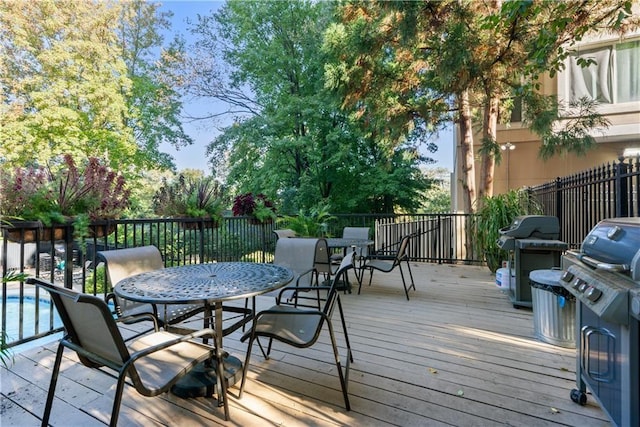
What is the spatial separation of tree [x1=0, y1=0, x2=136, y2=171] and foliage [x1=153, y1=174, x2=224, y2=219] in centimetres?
854

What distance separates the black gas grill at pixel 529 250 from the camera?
3.49 meters

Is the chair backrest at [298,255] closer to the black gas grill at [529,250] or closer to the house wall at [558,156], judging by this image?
the black gas grill at [529,250]

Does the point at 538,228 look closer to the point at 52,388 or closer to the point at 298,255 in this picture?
the point at 298,255

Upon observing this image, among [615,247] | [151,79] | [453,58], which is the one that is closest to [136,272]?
[615,247]

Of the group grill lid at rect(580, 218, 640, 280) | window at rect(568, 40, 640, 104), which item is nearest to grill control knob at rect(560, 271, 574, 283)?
grill lid at rect(580, 218, 640, 280)

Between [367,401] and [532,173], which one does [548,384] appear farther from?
[532,173]

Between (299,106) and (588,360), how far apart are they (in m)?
10.3

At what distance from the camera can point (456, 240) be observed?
279 inches

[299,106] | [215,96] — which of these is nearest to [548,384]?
[299,106]

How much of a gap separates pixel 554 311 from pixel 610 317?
5.52ft

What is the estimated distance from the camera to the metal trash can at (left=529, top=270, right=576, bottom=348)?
251 centimetres

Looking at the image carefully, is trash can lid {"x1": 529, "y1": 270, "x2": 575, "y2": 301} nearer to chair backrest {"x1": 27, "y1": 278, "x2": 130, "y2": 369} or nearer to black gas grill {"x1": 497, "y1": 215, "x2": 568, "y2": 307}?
black gas grill {"x1": 497, "y1": 215, "x2": 568, "y2": 307}

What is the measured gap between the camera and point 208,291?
1.79 metres

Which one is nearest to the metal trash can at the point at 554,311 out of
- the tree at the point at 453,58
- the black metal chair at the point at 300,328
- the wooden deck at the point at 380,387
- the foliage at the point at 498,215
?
the wooden deck at the point at 380,387
